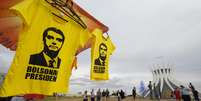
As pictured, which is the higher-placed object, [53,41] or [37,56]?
[53,41]

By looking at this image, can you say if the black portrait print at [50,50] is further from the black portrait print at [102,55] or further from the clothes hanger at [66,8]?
the black portrait print at [102,55]

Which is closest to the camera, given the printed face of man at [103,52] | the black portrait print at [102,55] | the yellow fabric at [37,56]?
the yellow fabric at [37,56]

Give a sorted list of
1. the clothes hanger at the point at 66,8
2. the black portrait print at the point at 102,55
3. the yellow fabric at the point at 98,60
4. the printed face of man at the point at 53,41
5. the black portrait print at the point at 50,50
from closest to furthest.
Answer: the black portrait print at the point at 50,50 < the printed face of man at the point at 53,41 < the clothes hanger at the point at 66,8 < the yellow fabric at the point at 98,60 < the black portrait print at the point at 102,55

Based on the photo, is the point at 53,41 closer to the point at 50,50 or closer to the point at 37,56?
the point at 50,50

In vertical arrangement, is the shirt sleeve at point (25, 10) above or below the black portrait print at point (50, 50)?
above

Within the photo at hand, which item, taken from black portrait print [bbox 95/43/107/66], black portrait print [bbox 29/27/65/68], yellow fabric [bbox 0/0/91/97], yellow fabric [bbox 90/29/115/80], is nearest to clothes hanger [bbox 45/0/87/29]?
yellow fabric [bbox 0/0/91/97]

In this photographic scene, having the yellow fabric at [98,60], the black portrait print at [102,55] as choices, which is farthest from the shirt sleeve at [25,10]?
the black portrait print at [102,55]

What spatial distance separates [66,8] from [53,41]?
3.60 feet

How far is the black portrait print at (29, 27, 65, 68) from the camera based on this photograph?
20.4ft

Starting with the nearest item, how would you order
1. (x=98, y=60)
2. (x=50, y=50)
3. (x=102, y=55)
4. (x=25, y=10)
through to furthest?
1. (x=25, y=10)
2. (x=50, y=50)
3. (x=98, y=60)
4. (x=102, y=55)

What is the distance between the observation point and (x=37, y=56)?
20.3 feet

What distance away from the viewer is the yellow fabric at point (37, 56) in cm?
573

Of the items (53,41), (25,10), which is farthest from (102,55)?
(25,10)

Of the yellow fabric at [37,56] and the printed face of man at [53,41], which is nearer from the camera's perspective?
the yellow fabric at [37,56]
